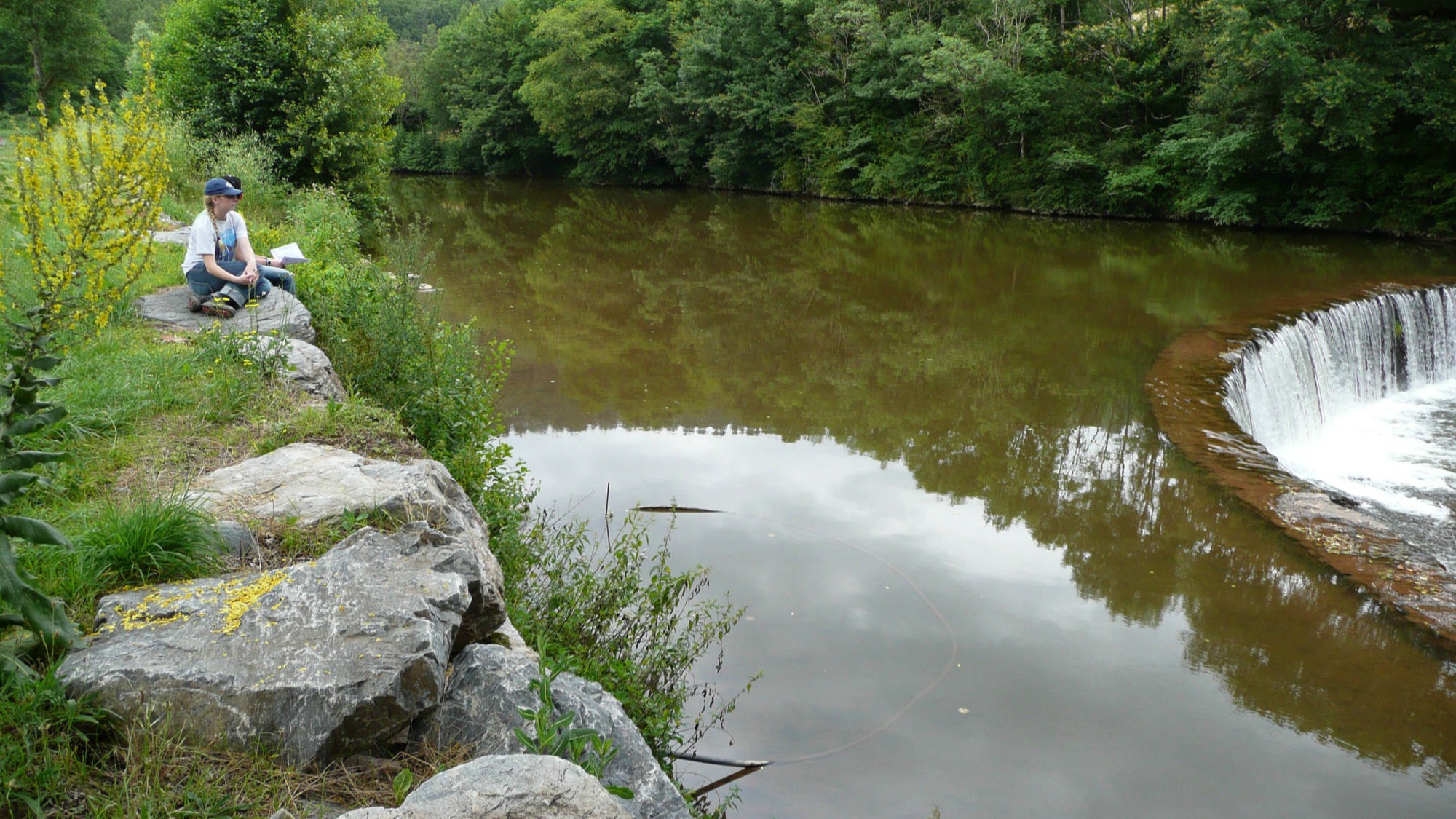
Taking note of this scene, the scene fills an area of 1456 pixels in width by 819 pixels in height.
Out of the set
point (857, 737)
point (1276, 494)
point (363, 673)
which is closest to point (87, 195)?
point (363, 673)

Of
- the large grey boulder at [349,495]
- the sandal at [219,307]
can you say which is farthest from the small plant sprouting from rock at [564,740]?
the sandal at [219,307]

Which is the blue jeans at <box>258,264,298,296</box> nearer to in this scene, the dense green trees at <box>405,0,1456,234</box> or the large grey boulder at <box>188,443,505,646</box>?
the large grey boulder at <box>188,443,505,646</box>

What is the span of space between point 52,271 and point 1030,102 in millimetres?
27419

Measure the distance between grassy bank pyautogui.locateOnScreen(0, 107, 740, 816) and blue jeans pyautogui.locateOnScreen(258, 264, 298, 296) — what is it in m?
0.36

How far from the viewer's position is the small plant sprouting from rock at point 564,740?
2838mm

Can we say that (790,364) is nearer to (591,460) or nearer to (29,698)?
(591,460)

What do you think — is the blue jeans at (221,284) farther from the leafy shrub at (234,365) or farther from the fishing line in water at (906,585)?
the fishing line in water at (906,585)

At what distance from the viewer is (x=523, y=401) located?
10.4m

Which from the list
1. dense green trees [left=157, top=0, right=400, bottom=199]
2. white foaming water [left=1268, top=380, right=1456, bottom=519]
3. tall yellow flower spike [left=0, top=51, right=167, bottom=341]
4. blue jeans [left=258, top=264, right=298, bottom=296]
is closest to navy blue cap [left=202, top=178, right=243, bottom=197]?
blue jeans [left=258, top=264, right=298, bottom=296]

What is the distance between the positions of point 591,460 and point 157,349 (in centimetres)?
389

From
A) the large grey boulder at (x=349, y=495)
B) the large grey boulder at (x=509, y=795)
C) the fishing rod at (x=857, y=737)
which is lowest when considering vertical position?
the fishing rod at (x=857, y=737)

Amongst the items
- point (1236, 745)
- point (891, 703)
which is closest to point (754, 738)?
point (891, 703)

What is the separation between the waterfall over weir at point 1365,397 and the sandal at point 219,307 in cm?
980

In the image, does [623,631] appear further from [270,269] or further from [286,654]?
[270,269]
